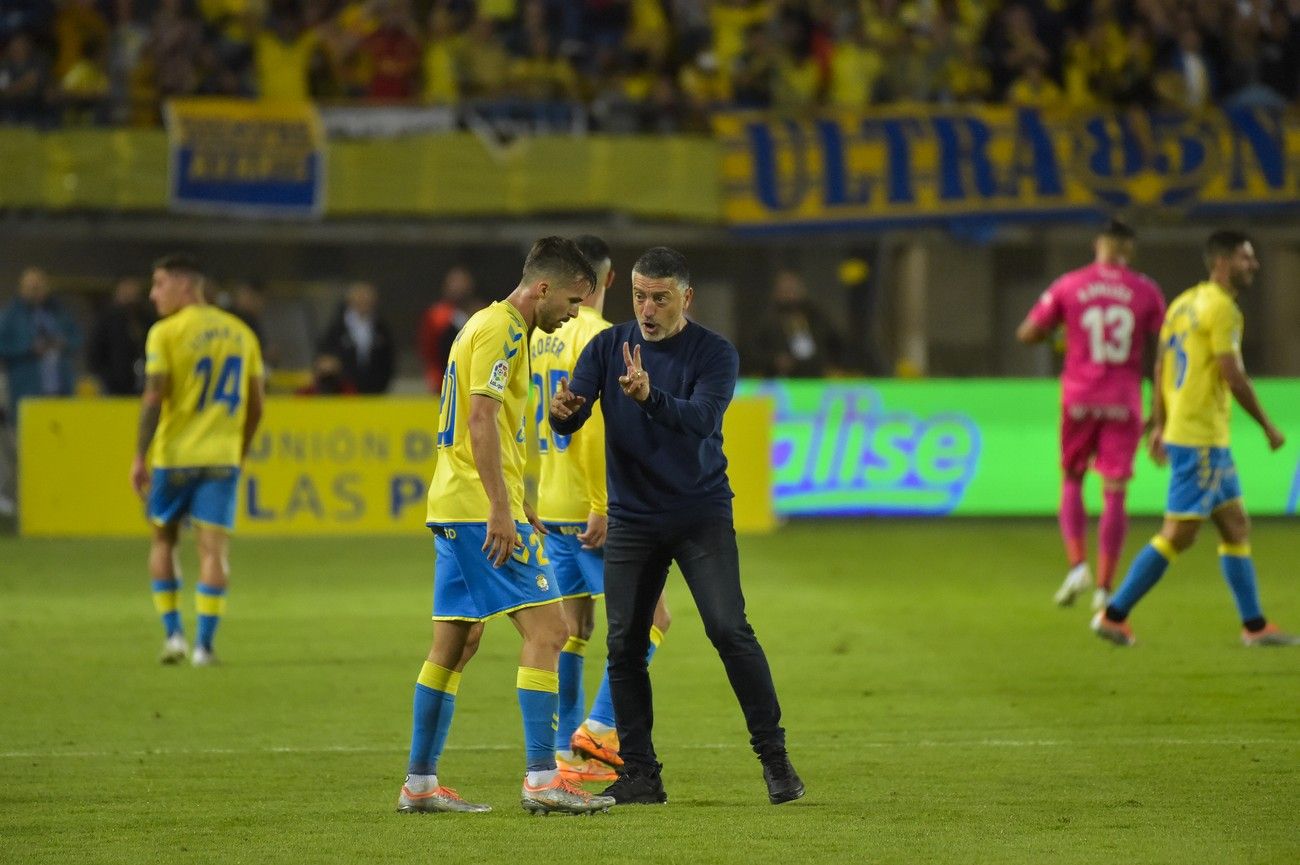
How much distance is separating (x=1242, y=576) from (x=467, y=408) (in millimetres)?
5677

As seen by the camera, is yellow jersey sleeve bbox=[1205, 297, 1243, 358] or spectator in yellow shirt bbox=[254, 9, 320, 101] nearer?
yellow jersey sleeve bbox=[1205, 297, 1243, 358]

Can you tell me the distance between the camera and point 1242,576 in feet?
35.3

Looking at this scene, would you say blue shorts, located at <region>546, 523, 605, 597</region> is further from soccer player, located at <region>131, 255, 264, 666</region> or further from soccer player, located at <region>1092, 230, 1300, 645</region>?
soccer player, located at <region>1092, 230, 1300, 645</region>

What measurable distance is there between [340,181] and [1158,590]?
11.0 m

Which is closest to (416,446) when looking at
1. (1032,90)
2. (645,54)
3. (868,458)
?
(868,458)

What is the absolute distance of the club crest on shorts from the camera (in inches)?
252

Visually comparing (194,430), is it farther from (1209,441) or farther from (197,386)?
(1209,441)

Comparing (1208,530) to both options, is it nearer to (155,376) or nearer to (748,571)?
(748,571)

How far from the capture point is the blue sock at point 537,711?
21.9ft

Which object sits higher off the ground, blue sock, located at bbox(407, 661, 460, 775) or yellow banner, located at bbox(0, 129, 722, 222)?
yellow banner, located at bbox(0, 129, 722, 222)

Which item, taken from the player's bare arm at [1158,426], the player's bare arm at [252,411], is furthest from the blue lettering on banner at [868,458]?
the player's bare arm at [252,411]

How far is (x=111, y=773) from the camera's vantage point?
7.48m

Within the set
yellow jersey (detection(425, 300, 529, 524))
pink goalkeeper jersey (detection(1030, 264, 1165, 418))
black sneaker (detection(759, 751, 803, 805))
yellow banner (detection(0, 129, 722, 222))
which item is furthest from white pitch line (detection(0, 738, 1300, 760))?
yellow banner (detection(0, 129, 722, 222))

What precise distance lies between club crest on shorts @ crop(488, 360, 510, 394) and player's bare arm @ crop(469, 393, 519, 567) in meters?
0.04
